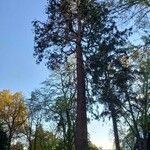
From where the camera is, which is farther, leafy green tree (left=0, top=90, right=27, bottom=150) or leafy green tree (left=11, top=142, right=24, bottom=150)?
leafy green tree (left=11, top=142, right=24, bottom=150)

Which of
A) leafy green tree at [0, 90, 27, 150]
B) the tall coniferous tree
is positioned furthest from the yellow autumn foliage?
the tall coniferous tree

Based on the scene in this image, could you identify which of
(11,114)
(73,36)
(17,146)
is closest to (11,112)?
(11,114)

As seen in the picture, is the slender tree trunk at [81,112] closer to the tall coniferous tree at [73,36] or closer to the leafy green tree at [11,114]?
the tall coniferous tree at [73,36]

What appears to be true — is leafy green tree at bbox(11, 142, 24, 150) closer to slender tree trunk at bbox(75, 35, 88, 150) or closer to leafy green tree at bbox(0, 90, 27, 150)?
leafy green tree at bbox(0, 90, 27, 150)

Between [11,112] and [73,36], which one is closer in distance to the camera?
[73,36]

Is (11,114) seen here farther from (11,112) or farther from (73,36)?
(73,36)

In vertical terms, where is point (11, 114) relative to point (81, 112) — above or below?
above

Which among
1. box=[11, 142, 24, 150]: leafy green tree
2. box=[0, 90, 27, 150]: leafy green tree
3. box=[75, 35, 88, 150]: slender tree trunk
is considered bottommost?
box=[75, 35, 88, 150]: slender tree trunk

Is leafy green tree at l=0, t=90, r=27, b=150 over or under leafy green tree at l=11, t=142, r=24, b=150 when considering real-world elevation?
over

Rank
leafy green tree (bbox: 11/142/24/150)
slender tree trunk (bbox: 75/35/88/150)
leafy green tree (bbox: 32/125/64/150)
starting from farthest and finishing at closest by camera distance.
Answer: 1. leafy green tree (bbox: 11/142/24/150)
2. leafy green tree (bbox: 32/125/64/150)
3. slender tree trunk (bbox: 75/35/88/150)

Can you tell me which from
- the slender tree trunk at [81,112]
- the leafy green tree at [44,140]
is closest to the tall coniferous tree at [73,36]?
the slender tree trunk at [81,112]

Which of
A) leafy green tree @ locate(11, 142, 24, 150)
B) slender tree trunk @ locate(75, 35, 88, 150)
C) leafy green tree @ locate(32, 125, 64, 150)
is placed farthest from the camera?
leafy green tree @ locate(11, 142, 24, 150)

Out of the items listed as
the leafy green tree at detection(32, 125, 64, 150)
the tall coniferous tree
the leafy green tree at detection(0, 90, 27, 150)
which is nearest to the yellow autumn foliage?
the leafy green tree at detection(0, 90, 27, 150)

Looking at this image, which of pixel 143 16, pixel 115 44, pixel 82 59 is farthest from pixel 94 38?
pixel 143 16
